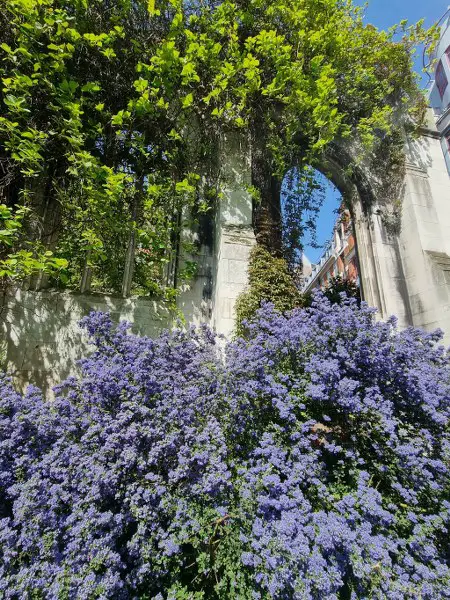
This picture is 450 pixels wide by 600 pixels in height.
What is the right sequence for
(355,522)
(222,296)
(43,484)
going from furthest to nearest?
(222,296)
(43,484)
(355,522)

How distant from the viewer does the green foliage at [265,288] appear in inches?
172

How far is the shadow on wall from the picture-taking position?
4.36 meters

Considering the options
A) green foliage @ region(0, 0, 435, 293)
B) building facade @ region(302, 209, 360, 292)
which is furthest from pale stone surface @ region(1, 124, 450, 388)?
building facade @ region(302, 209, 360, 292)

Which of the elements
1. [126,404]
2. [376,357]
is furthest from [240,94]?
[126,404]

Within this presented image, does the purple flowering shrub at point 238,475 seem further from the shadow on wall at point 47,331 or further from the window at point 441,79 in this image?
the window at point 441,79

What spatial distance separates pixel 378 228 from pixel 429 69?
3.32 m

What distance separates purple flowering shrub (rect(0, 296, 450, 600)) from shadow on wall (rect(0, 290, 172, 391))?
1.47 meters

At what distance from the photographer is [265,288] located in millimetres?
4543

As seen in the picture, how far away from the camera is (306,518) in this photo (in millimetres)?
→ 2053

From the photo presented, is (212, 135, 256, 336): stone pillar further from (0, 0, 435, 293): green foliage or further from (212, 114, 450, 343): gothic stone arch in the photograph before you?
(0, 0, 435, 293): green foliage

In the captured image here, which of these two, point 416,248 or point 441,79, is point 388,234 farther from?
point 441,79

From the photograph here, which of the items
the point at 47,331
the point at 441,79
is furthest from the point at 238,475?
the point at 441,79

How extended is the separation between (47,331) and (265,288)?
305 cm

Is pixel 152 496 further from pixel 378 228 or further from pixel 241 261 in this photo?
pixel 378 228
